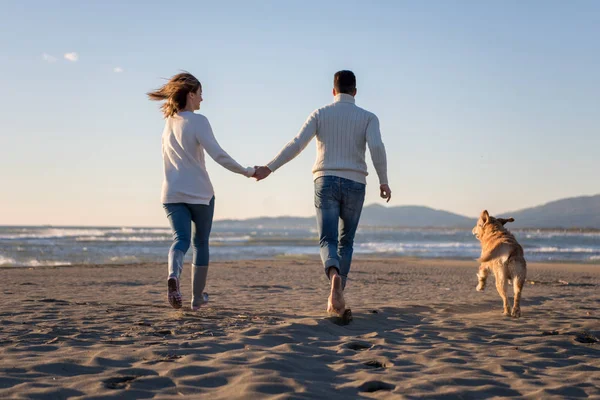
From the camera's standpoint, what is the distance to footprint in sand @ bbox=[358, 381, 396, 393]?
2.96m

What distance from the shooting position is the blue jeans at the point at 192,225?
5.05 metres

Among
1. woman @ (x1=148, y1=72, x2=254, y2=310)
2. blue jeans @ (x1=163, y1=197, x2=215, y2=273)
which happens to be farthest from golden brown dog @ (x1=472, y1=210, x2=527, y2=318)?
blue jeans @ (x1=163, y1=197, x2=215, y2=273)

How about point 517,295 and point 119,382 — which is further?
point 517,295

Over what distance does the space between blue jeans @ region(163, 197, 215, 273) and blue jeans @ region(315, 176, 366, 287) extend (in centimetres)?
101

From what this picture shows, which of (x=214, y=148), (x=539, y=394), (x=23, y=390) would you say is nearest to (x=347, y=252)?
(x=214, y=148)

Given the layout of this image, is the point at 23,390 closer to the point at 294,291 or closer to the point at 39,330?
the point at 39,330

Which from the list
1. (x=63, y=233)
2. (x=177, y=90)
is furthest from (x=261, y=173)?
(x=63, y=233)

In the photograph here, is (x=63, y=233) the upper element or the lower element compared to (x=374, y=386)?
upper

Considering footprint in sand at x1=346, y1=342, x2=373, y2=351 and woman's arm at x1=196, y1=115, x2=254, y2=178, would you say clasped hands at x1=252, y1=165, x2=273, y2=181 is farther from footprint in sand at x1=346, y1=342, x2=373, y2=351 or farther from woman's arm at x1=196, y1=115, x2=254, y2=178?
footprint in sand at x1=346, y1=342, x2=373, y2=351

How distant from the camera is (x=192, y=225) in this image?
5.35 meters

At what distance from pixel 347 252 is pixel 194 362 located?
2.13 metres

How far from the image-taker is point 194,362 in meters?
3.35

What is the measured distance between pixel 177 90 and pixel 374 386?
3.26 meters

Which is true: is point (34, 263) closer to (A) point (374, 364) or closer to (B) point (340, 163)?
(B) point (340, 163)
